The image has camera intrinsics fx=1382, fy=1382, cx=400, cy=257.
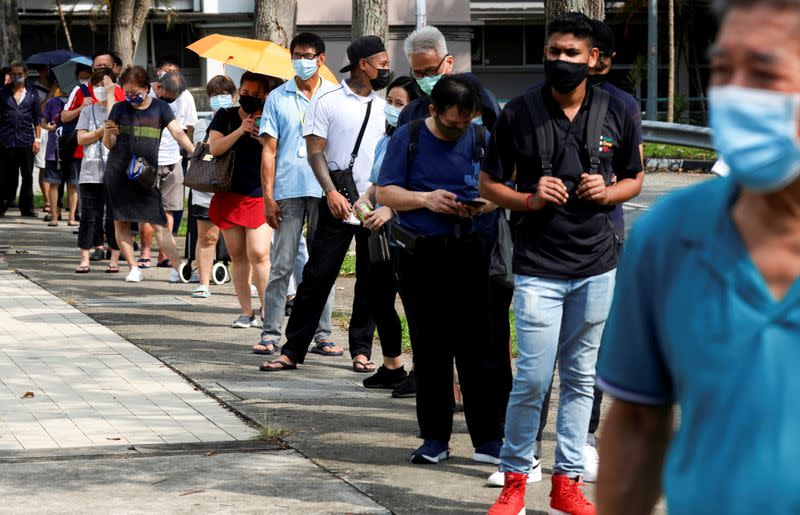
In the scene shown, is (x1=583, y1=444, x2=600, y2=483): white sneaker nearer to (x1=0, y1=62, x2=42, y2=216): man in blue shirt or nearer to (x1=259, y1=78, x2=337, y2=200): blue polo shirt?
(x1=259, y1=78, x2=337, y2=200): blue polo shirt

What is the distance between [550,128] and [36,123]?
15.7m

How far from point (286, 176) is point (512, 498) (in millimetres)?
4147

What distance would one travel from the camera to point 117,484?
19.7 ft

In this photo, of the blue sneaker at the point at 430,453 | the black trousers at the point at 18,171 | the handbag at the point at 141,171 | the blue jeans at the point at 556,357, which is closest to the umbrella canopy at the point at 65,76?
the black trousers at the point at 18,171

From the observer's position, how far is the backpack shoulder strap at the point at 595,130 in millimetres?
5621

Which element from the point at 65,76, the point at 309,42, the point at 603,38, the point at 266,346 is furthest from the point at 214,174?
the point at 65,76

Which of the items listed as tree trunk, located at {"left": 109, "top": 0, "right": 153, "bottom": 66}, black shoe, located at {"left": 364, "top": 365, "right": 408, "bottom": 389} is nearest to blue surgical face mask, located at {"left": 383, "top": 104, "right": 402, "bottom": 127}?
black shoe, located at {"left": 364, "top": 365, "right": 408, "bottom": 389}

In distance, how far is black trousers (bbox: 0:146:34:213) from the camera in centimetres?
2020

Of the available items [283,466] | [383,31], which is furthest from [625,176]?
[383,31]

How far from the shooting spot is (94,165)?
14023mm

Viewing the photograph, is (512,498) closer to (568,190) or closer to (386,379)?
(568,190)

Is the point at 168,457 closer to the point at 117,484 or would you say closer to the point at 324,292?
the point at 117,484

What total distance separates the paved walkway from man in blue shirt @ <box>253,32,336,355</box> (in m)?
0.87

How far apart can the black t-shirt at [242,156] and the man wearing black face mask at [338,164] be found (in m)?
1.38
